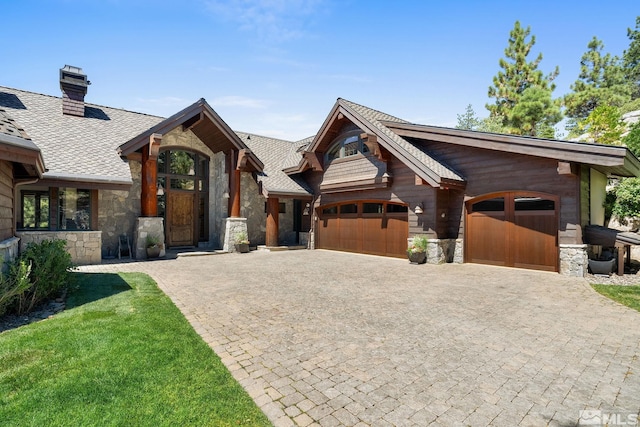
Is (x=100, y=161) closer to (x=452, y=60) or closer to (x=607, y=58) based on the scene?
(x=452, y=60)

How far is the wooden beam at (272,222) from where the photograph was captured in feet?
50.1

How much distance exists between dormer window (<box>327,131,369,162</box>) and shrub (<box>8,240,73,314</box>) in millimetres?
11214

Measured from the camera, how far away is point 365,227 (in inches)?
551

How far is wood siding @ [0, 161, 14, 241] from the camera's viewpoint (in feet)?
19.6

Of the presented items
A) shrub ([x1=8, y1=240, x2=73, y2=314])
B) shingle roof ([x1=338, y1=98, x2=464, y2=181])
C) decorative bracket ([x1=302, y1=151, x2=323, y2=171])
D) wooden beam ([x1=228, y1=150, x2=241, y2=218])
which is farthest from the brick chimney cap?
shingle roof ([x1=338, y1=98, x2=464, y2=181])

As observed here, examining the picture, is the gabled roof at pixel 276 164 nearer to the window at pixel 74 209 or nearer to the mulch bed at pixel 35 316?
the window at pixel 74 209

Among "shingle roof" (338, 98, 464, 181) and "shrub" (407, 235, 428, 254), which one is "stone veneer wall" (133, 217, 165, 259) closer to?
"shingle roof" (338, 98, 464, 181)

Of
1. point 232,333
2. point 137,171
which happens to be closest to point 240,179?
point 137,171

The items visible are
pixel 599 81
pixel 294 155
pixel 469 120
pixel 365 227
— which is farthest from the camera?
pixel 469 120

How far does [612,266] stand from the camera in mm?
8938

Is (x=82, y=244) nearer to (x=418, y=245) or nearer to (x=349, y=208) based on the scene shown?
(x=349, y=208)

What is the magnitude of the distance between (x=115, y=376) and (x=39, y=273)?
3.97 metres

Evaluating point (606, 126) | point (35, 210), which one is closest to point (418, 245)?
point (35, 210)

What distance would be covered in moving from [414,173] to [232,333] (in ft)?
30.7
